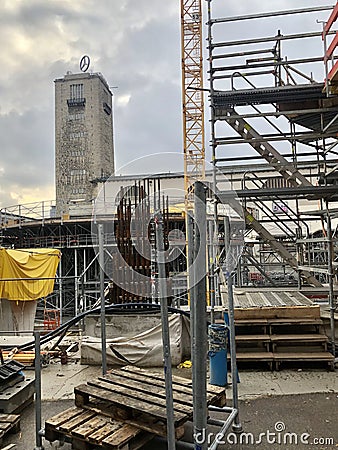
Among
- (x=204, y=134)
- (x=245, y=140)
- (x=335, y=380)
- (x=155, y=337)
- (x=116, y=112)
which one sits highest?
(x=116, y=112)

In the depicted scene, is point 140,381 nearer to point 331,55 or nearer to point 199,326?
point 199,326

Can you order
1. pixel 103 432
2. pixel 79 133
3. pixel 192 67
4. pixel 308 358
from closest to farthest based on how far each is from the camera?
pixel 103 432 → pixel 308 358 → pixel 192 67 → pixel 79 133

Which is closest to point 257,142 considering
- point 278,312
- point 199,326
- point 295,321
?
point 278,312

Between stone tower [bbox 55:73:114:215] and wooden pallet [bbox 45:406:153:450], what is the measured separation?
55722 millimetres

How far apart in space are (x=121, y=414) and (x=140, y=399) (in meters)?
0.23

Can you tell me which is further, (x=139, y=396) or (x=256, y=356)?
(x=256, y=356)

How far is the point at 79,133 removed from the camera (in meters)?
60.3

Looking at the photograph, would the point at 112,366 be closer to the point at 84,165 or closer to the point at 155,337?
the point at 155,337

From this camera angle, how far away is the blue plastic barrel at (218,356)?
546 cm

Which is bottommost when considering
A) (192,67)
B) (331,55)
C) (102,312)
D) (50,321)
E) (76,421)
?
(50,321)

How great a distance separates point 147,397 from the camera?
397 cm

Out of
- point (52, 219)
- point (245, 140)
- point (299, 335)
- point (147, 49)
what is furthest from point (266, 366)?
point (52, 219)

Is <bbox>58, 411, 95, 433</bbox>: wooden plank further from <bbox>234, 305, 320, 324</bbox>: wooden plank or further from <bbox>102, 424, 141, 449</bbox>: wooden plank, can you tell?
<bbox>234, 305, 320, 324</bbox>: wooden plank

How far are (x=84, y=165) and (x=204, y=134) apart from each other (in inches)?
1255
